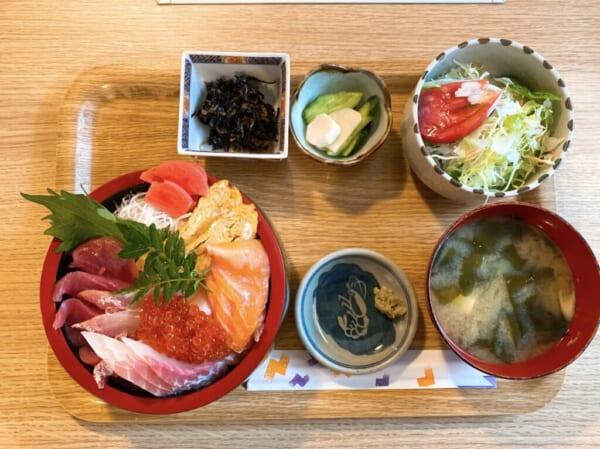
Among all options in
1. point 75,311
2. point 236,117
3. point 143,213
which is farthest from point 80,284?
point 236,117

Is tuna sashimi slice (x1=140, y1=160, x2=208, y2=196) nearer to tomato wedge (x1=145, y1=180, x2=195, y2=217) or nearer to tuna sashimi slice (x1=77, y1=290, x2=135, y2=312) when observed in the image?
tomato wedge (x1=145, y1=180, x2=195, y2=217)

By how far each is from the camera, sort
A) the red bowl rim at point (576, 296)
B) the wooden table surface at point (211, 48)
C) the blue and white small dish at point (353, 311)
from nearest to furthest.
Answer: the red bowl rim at point (576, 296) → the blue and white small dish at point (353, 311) → the wooden table surface at point (211, 48)

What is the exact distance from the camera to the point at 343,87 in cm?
156

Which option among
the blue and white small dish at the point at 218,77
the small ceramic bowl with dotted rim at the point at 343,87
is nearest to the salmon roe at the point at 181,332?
the blue and white small dish at the point at 218,77

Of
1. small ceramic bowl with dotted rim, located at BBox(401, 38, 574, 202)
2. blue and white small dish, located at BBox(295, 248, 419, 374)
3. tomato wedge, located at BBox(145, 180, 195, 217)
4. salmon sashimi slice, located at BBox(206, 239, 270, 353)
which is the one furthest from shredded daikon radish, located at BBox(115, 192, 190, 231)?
small ceramic bowl with dotted rim, located at BBox(401, 38, 574, 202)

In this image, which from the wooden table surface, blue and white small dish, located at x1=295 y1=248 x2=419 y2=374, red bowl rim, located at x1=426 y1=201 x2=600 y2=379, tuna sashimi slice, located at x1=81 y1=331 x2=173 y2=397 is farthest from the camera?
the wooden table surface

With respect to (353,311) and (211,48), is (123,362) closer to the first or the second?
(353,311)

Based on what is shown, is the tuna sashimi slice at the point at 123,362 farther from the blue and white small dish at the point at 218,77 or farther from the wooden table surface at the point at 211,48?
the blue and white small dish at the point at 218,77

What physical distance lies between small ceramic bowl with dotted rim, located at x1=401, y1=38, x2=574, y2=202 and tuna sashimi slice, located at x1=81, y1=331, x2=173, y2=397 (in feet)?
2.86

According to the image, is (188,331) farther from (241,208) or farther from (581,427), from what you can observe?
(581,427)

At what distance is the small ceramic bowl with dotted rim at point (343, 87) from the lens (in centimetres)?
148

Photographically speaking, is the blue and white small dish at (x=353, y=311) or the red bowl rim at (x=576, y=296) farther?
the blue and white small dish at (x=353, y=311)

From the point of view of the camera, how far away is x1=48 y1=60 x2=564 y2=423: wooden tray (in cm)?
151

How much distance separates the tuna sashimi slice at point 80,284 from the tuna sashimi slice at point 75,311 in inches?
1.0
